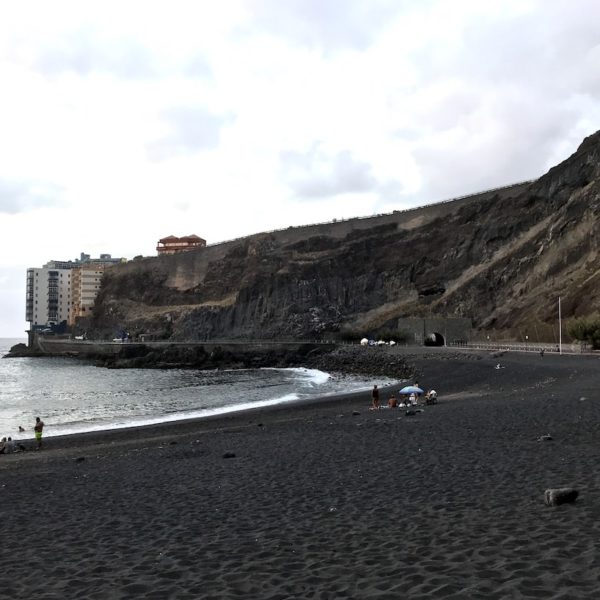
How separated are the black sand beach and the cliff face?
1789 inches

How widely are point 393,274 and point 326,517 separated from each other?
94487 mm

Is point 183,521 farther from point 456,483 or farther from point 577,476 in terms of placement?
point 577,476

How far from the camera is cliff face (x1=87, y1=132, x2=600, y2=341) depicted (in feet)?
219

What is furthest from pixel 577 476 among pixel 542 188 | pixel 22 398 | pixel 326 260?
pixel 326 260

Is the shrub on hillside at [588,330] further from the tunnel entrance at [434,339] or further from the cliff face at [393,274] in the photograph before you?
the tunnel entrance at [434,339]

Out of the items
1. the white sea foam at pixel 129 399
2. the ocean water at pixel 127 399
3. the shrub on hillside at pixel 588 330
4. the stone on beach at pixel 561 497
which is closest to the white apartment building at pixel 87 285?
the ocean water at pixel 127 399

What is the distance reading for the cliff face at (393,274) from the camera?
6669 centimetres

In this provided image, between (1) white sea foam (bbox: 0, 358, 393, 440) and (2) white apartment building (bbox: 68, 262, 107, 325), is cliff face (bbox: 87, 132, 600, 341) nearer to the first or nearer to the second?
(1) white sea foam (bbox: 0, 358, 393, 440)

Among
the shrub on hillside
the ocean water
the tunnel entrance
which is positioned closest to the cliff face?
the tunnel entrance

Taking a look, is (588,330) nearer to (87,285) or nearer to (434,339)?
(434,339)

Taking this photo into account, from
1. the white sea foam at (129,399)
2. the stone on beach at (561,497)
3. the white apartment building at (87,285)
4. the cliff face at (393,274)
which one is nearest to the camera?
the stone on beach at (561,497)

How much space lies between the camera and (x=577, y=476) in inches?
343

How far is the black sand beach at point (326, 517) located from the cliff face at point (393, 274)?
1789 inches

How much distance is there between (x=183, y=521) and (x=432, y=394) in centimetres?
1744
